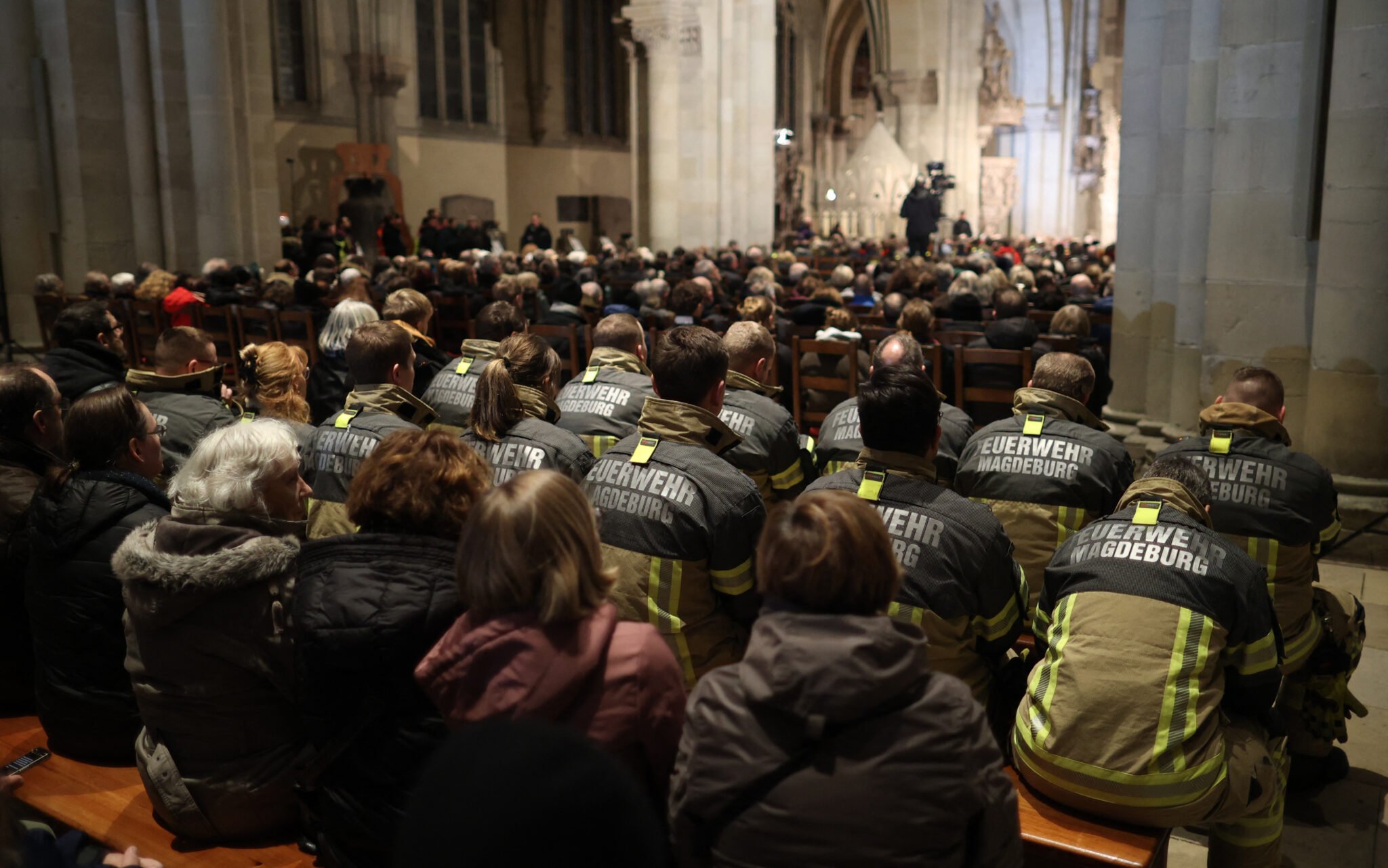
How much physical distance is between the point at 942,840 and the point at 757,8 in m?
17.2

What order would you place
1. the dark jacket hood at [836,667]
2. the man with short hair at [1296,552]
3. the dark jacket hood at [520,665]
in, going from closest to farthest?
the dark jacket hood at [836,667], the dark jacket hood at [520,665], the man with short hair at [1296,552]

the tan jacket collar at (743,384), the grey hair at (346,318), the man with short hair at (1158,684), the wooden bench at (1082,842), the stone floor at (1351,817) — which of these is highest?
the grey hair at (346,318)

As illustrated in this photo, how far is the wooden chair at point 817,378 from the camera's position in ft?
21.2

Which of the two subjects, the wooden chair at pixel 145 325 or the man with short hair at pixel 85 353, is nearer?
the man with short hair at pixel 85 353

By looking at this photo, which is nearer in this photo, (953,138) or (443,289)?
(443,289)

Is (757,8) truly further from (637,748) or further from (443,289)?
(637,748)

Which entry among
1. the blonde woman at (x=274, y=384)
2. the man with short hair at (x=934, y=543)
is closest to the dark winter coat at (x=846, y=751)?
the man with short hair at (x=934, y=543)

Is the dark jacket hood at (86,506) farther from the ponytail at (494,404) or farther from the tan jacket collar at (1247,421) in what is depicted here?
the tan jacket collar at (1247,421)

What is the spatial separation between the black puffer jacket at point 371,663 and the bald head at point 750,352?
259 centimetres

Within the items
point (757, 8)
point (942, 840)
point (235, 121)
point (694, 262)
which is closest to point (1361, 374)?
point (942, 840)

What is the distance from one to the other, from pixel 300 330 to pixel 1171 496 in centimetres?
718

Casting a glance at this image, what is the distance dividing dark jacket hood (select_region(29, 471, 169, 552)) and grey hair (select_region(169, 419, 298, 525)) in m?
0.29

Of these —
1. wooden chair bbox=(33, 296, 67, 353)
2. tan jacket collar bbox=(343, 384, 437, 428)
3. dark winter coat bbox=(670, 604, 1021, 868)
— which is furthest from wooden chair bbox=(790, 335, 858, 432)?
wooden chair bbox=(33, 296, 67, 353)

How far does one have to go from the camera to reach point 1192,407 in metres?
6.99
